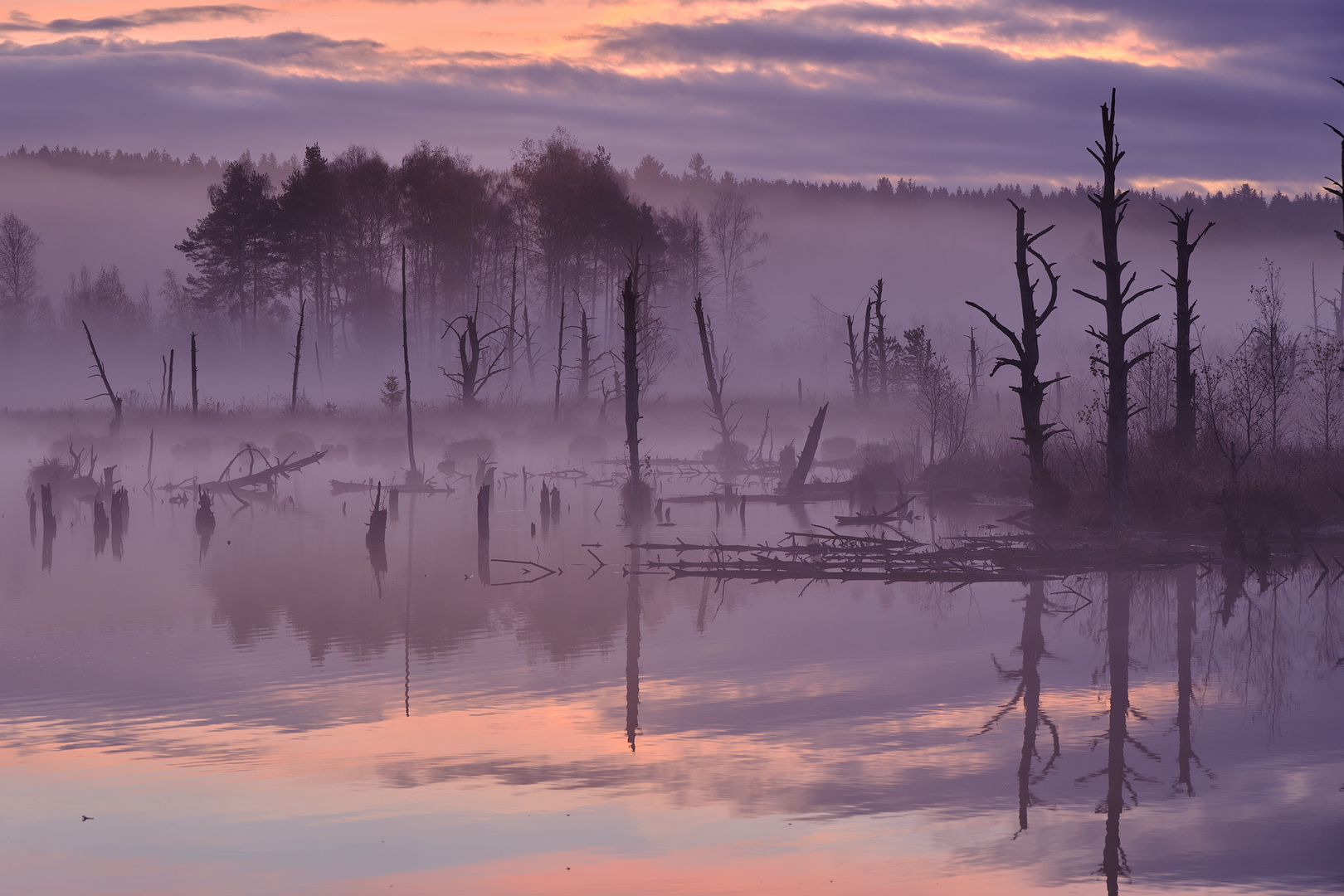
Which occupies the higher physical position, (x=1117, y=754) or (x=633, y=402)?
(x=633, y=402)

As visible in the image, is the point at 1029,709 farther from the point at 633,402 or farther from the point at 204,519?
the point at 204,519

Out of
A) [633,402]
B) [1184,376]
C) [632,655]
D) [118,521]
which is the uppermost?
[1184,376]

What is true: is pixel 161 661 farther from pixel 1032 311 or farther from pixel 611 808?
pixel 1032 311

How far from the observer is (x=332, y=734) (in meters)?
12.4

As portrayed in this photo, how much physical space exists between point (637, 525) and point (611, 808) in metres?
23.0

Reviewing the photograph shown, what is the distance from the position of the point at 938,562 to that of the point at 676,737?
10.1 m

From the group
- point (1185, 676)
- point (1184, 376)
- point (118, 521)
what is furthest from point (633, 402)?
point (1185, 676)

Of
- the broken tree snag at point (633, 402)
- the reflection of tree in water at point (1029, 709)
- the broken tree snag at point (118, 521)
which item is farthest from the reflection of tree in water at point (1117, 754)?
the broken tree snag at point (118, 521)

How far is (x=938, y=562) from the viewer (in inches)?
838

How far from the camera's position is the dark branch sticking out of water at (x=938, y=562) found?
810 inches

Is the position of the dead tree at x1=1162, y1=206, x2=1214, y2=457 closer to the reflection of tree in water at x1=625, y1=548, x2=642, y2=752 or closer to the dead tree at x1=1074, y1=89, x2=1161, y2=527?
the dead tree at x1=1074, y1=89, x2=1161, y2=527

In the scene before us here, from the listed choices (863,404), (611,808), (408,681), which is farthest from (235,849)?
(863,404)

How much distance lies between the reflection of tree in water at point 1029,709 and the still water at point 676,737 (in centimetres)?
5

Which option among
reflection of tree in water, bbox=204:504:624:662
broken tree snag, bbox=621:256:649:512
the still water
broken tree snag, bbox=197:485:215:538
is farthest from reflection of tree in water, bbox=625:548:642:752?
broken tree snag, bbox=197:485:215:538
